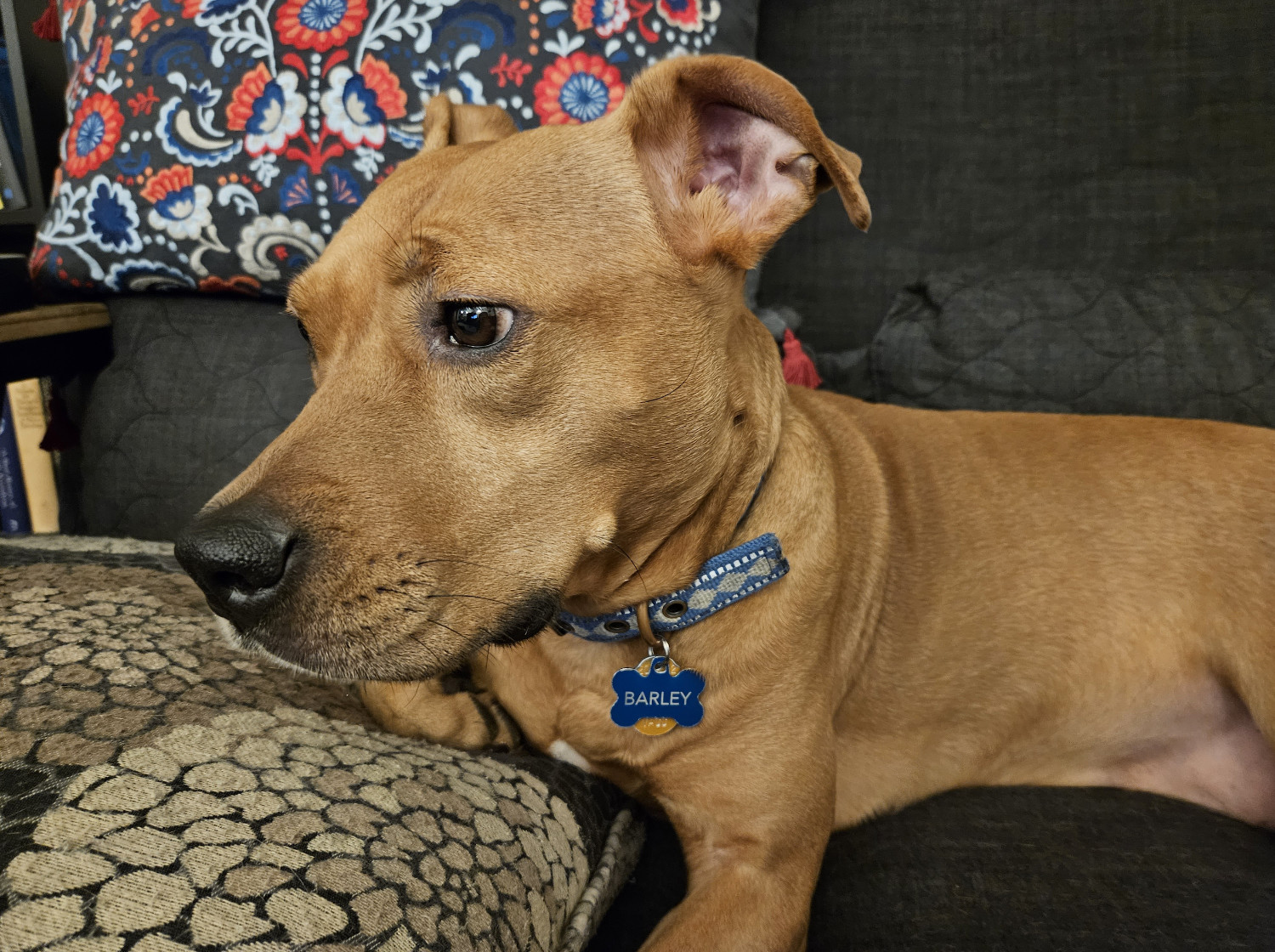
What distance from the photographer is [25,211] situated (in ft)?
7.74

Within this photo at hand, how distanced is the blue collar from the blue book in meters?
2.48

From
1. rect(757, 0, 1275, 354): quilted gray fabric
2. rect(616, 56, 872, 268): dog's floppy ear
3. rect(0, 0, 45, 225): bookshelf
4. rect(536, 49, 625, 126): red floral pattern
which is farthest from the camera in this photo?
rect(0, 0, 45, 225): bookshelf

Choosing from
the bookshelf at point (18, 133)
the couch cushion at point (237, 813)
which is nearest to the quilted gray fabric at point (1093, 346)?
the couch cushion at point (237, 813)

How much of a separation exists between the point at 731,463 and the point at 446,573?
0.47 m

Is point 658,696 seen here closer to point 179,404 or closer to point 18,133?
point 179,404

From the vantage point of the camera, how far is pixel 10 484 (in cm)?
264

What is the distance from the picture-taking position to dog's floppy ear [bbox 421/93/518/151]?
1569mm

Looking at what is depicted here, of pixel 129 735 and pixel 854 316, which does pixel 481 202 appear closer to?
pixel 129 735

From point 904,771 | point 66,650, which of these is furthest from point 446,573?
point 904,771

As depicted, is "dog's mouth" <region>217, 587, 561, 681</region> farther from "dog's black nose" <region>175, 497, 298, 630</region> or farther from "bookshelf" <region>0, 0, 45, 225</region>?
"bookshelf" <region>0, 0, 45, 225</region>

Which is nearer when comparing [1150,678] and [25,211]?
[1150,678]

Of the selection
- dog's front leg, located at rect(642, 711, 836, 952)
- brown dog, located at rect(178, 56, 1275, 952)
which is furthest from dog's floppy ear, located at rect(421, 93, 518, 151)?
dog's front leg, located at rect(642, 711, 836, 952)

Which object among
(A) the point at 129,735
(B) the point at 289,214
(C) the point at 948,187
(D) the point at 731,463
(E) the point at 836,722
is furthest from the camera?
(C) the point at 948,187

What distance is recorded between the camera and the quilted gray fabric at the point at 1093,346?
6.16ft
